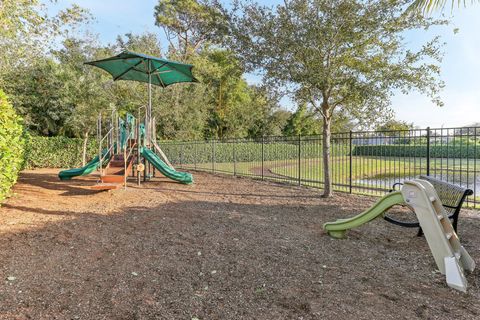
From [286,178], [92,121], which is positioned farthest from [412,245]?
[92,121]

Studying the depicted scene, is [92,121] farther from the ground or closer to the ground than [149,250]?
farther from the ground

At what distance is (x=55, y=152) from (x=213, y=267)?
1581 cm

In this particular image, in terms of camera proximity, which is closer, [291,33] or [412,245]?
[412,245]

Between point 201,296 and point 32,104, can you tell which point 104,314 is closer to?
point 201,296

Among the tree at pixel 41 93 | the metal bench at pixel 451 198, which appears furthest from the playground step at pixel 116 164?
the tree at pixel 41 93

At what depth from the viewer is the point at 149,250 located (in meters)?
4.05

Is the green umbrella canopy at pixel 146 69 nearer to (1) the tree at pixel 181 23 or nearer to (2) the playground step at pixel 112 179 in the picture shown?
(2) the playground step at pixel 112 179

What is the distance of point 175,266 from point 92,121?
1436 centimetres

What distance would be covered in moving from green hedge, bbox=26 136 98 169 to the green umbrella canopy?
7.47 metres

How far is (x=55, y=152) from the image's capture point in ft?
52.4

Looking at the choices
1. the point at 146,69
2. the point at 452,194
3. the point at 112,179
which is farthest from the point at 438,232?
the point at 146,69

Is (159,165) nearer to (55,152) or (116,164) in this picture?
(116,164)

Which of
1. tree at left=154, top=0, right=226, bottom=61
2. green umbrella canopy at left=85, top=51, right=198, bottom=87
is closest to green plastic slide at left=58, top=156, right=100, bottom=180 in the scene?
green umbrella canopy at left=85, top=51, right=198, bottom=87

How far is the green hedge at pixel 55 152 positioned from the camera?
15.4 meters
